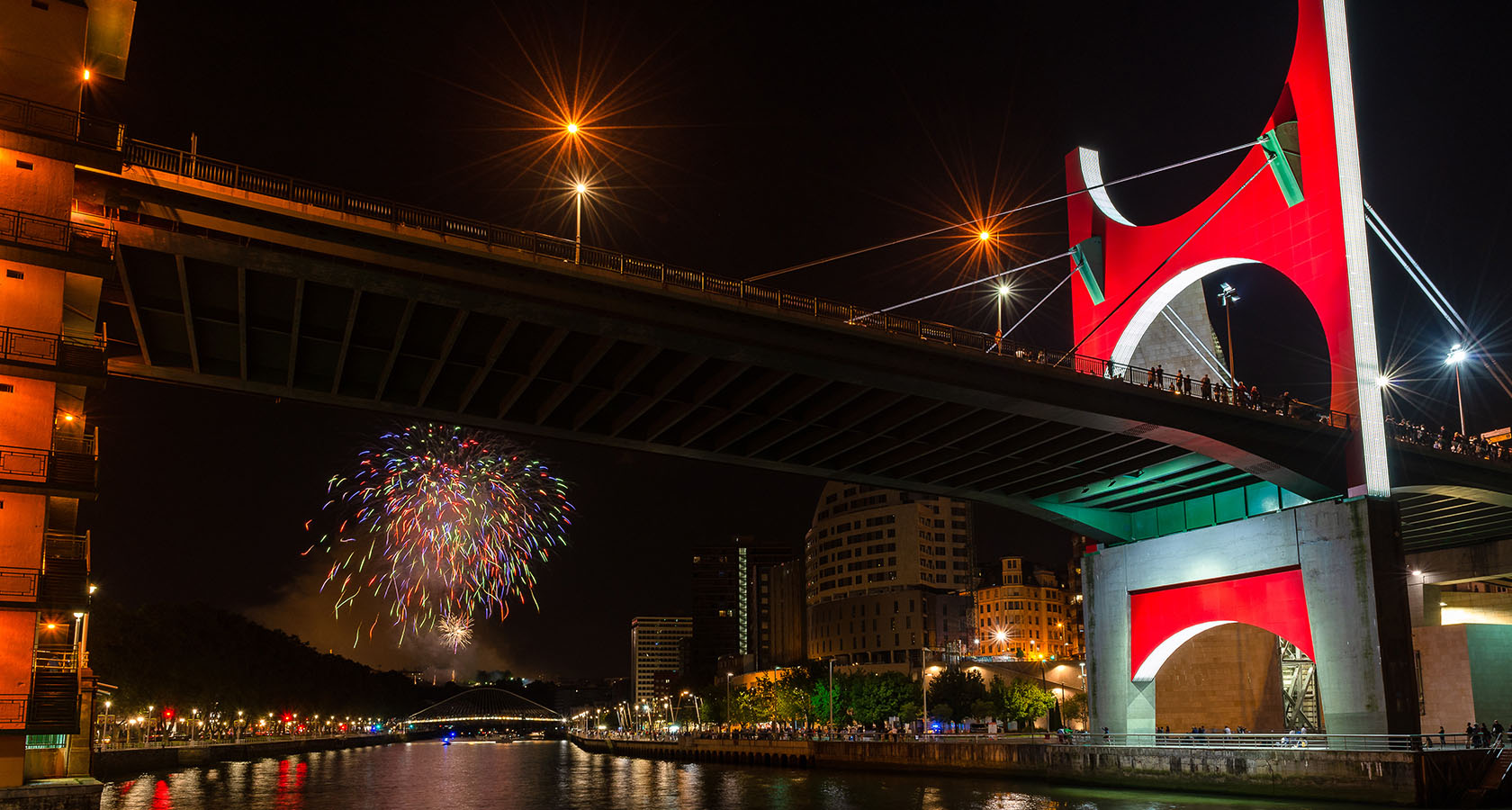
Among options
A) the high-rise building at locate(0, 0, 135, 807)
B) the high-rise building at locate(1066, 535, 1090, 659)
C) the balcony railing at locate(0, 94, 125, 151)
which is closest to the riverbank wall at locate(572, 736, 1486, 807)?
the high-rise building at locate(0, 0, 135, 807)

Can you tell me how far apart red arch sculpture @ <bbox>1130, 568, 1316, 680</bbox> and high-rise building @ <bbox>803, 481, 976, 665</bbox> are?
93.7 meters

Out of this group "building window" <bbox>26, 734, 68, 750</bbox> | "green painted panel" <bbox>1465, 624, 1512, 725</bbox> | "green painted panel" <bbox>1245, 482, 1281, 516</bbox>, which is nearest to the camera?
"building window" <bbox>26, 734, 68, 750</bbox>

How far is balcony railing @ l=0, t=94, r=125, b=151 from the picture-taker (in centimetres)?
2692

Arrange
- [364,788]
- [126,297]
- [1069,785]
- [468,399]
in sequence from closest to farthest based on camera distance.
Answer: [126,297], [468,399], [1069,785], [364,788]

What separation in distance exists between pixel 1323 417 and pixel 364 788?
5668cm

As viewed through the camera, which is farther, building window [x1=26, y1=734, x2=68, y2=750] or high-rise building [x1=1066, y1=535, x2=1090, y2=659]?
high-rise building [x1=1066, y1=535, x2=1090, y2=659]

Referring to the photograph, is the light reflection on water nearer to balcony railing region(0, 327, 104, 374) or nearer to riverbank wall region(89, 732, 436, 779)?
riverbank wall region(89, 732, 436, 779)

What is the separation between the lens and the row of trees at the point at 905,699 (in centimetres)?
10125

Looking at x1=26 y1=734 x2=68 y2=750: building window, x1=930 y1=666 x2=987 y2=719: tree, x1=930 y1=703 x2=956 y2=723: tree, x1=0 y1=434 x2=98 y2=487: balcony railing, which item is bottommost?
x1=930 y1=703 x2=956 y2=723: tree

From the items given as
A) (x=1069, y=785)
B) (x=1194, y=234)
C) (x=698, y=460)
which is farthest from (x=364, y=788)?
(x=1194, y=234)

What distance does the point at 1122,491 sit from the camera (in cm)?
5338

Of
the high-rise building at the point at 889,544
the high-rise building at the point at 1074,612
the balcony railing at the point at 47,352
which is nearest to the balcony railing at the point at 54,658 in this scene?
the balcony railing at the point at 47,352

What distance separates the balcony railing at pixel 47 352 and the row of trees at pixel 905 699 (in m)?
79.8

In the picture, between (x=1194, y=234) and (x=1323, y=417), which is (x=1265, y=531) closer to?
(x=1323, y=417)
